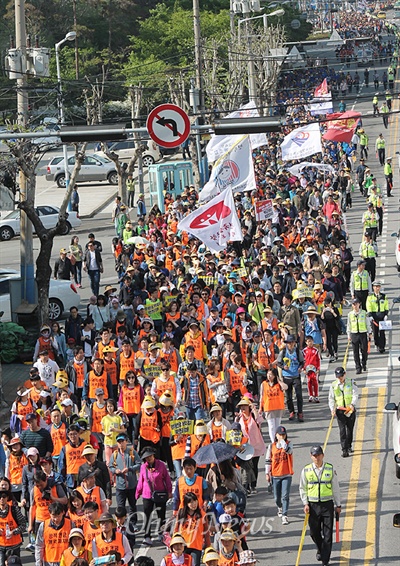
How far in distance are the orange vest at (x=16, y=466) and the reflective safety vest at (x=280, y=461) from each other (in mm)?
2964

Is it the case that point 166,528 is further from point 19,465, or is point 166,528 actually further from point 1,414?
point 1,414

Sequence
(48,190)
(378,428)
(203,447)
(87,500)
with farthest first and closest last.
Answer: (48,190) → (378,428) → (203,447) → (87,500)

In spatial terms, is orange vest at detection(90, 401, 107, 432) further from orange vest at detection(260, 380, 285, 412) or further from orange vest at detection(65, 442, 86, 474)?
orange vest at detection(260, 380, 285, 412)

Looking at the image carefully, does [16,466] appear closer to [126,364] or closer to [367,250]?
[126,364]

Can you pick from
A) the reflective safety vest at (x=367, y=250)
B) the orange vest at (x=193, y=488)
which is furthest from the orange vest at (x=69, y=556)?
the reflective safety vest at (x=367, y=250)

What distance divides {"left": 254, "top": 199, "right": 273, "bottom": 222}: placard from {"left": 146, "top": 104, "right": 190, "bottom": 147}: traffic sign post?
10865 millimetres

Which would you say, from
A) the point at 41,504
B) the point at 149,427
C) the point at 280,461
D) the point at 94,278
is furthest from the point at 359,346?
the point at 41,504

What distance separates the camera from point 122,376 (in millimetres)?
19656

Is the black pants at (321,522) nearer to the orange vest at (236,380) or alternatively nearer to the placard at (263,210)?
the orange vest at (236,380)

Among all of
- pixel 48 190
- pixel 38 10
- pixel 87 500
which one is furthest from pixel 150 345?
pixel 38 10

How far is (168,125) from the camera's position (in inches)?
749

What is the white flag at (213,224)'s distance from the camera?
82.3ft

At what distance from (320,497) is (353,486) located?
2600 mm

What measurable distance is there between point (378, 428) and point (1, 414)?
6.43 metres
